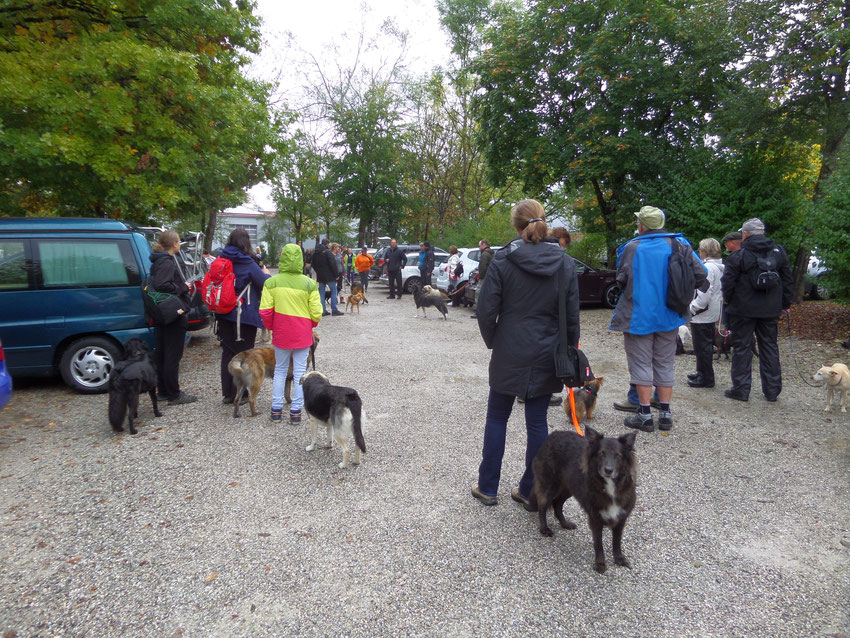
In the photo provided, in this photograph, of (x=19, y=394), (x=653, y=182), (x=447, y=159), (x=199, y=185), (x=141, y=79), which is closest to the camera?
(x=19, y=394)

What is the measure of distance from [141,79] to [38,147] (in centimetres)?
183

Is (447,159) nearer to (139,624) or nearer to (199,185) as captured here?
(199,185)

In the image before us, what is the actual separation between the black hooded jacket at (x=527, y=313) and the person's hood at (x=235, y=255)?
3763 mm

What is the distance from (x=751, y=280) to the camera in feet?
20.0

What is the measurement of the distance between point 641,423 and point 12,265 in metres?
7.56

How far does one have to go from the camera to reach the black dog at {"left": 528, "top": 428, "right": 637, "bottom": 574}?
2.84 m

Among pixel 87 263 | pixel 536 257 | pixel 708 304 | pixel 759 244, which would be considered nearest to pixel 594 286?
pixel 708 304

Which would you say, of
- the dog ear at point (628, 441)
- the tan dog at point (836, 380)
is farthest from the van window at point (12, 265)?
the tan dog at point (836, 380)

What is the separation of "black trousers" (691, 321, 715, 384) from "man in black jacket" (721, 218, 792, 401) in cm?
41

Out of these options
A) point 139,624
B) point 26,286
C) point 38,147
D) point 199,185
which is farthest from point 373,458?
point 199,185

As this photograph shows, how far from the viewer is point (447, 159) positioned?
35750 millimetres

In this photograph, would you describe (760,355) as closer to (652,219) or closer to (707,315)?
(707,315)

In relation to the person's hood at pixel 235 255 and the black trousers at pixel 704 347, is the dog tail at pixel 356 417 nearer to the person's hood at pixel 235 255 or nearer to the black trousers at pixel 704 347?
the person's hood at pixel 235 255

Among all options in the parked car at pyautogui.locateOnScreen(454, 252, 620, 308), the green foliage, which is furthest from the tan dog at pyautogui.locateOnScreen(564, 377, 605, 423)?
the parked car at pyautogui.locateOnScreen(454, 252, 620, 308)
